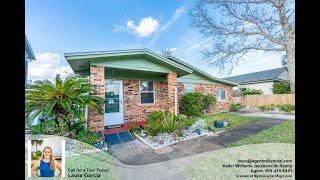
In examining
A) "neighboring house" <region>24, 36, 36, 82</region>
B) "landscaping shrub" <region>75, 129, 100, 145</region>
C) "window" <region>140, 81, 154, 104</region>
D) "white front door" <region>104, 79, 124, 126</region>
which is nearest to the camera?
"neighboring house" <region>24, 36, 36, 82</region>

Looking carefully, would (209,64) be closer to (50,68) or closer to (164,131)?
(164,131)

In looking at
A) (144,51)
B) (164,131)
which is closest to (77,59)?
(144,51)

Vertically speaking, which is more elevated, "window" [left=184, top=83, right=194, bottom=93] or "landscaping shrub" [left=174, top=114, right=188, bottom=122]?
"window" [left=184, top=83, right=194, bottom=93]

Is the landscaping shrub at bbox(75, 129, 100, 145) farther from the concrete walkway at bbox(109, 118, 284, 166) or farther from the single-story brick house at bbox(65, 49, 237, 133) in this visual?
the concrete walkway at bbox(109, 118, 284, 166)

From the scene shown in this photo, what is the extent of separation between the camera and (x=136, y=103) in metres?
3.08

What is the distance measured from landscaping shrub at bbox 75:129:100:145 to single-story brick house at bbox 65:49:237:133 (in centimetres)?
11

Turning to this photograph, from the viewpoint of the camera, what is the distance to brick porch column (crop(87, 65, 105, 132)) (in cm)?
281

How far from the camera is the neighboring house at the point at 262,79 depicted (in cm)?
236

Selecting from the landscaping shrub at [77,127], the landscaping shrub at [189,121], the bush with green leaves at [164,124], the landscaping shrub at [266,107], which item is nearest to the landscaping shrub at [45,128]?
the landscaping shrub at [77,127]

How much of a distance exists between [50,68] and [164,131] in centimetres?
168

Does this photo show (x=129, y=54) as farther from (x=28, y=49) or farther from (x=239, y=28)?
(x=239, y=28)

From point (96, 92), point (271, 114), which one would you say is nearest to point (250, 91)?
point (271, 114)

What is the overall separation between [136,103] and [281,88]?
201 cm

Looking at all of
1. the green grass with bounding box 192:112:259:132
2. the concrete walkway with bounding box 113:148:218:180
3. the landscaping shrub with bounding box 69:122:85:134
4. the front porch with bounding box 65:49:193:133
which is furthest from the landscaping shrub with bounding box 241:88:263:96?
the landscaping shrub with bounding box 69:122:85:134
